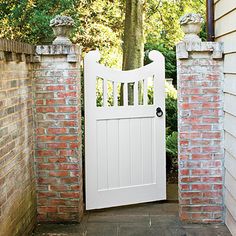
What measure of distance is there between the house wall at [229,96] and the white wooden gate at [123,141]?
91cm

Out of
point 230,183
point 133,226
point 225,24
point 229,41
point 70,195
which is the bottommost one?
point 133,226

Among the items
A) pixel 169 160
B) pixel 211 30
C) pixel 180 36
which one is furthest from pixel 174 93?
pixel 211 30

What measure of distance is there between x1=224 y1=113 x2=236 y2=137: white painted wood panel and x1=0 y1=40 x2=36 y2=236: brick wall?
1813 mm

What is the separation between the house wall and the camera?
389 cm

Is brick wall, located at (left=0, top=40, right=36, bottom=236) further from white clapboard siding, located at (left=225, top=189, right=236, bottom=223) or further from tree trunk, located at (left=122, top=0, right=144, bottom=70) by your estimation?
tree trunk, located at (left=122, top=0, right=144, bottom=70)

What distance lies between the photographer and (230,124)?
13.3ft

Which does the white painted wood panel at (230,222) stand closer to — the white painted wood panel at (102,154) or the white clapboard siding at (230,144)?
the white clapboard siding at (230,144)

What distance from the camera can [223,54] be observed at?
4.31m

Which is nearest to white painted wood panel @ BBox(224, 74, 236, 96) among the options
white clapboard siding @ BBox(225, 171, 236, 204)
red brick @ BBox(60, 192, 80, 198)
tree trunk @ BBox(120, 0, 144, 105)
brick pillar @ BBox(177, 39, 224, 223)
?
brick pillar @ BBox(177, 39, 224, 223)

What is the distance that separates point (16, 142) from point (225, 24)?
209cm

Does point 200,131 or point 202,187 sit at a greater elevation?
point 200,131

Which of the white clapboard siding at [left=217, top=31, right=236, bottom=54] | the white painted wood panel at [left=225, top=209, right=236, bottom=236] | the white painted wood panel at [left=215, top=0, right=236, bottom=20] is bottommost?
the white painted wood panel at [left=225, top=209, right=236, bottom=236]

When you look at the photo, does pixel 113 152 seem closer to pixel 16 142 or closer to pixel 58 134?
pixel 58 134

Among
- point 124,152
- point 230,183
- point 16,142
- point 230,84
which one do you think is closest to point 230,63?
point 230,84
